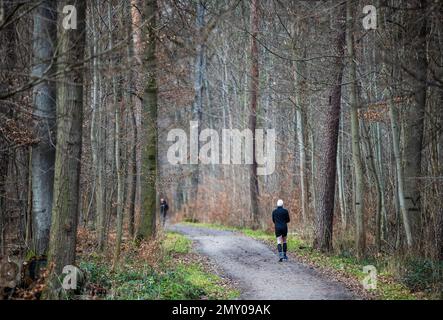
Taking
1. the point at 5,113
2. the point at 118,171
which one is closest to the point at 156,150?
the point at 118,171

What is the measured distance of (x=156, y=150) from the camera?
16906mm

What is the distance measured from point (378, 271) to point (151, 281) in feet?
18.6

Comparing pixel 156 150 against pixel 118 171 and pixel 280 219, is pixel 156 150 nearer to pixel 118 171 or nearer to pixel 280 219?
pixel 118 171

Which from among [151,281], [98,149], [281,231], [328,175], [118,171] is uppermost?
[98,149]

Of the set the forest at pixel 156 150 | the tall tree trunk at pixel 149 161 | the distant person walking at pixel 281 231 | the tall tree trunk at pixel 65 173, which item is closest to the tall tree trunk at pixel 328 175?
the forest at pixel 156 150

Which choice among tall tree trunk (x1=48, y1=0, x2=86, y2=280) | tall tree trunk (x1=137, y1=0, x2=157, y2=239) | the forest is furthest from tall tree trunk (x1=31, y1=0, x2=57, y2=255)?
tall tree trunk (x1=137, y1=0, x2=157, y2=239)

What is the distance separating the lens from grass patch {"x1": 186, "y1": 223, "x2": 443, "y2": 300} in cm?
1044

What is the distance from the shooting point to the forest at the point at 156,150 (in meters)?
9.36

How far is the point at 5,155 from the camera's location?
12664 millimetres

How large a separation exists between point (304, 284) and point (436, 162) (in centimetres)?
537

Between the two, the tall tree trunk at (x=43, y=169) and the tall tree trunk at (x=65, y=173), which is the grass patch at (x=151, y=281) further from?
the tall tree trunk at (x=43, y=169)

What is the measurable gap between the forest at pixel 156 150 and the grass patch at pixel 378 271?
6 centimetres

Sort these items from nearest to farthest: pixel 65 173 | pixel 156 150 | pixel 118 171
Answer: pixel 65 173 → pixel 118 171 → pixel 156 150
